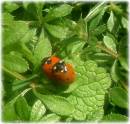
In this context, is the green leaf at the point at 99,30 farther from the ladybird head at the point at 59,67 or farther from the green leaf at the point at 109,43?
the ladybird head at the point at 59,67

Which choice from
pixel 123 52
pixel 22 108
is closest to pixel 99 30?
pixel 123 52

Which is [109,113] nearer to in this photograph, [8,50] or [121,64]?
[121,64]

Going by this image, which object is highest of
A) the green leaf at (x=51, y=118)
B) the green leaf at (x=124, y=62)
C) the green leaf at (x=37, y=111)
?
the green leaf at (x=124, y=62)

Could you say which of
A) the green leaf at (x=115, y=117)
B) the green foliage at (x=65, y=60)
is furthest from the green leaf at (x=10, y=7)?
the green leaf at (x=115, y=117)

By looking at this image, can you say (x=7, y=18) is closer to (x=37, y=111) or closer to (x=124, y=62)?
(x=37, y=111)

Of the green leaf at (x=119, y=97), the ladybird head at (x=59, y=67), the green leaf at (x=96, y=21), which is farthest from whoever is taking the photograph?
the green leaf at (x=96, y=21)

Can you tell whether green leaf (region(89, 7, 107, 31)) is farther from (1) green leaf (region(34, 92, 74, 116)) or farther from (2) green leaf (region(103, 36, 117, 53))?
(1) green leaf (region(34, 92, 74, 116))

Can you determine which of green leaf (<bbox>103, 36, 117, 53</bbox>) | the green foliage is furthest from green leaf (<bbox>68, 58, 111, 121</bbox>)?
green leaf (<bbox>103, 36, 117, 53</bbox>)

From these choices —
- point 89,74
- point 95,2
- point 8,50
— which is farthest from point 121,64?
point 8,50
